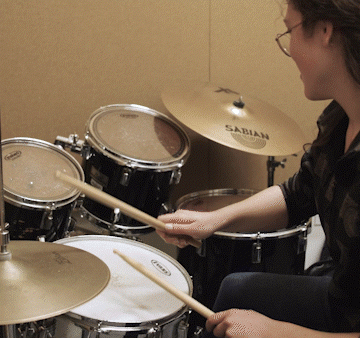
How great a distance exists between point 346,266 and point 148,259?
0.53 metres

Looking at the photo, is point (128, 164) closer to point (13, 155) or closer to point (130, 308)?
point (13, 155)

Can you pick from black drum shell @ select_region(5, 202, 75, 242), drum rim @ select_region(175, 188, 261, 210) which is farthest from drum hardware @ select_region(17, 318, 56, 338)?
drum rim @ select_region(175, 188, 261, 210)

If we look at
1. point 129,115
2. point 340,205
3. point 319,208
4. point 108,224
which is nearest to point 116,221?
point 108,224

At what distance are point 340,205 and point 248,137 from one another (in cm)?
87

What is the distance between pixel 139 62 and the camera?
2.33 metres

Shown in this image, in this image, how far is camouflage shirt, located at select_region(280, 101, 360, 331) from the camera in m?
1.07

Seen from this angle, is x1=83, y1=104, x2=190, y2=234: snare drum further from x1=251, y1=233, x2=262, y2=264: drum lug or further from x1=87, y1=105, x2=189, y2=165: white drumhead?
x1=251, y1=233, x2=262, y2=264: drum lug

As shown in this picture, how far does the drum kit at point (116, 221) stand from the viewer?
105 centimetres

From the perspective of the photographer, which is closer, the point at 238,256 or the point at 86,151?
the point at 238,256

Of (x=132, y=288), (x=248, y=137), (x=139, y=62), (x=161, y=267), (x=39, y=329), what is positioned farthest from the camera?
(x=139, y=62)

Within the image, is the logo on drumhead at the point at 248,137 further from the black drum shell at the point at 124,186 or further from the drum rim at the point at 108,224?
the drum rim at the point at 108,224

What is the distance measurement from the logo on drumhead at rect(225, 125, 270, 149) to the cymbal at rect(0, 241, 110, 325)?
92 cm

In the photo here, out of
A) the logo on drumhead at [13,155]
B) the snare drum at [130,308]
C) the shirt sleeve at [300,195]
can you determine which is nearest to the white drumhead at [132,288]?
the snare drum at [130,308]

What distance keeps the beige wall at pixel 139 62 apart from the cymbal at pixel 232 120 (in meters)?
0.27
